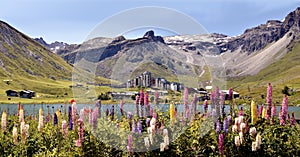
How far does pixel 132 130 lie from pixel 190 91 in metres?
2.11

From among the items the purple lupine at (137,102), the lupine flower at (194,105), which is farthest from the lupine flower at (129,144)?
the lupine flower at (194,105)

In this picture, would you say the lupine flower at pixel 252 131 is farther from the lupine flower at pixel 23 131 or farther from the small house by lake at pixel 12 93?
the small house by lake at pixel 12 93

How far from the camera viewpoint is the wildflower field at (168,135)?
10961 millimetres

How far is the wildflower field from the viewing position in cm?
1096

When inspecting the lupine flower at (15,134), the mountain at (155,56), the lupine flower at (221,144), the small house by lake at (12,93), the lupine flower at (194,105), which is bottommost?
the lupine flower at (221,144)

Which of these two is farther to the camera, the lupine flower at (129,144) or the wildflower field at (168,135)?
the wildflower field at (168,135)

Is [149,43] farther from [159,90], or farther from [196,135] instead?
[196,135]

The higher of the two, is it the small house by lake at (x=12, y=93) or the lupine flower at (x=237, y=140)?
the small house by lake at (x=12, y=93)

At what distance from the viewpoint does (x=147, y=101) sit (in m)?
11.3

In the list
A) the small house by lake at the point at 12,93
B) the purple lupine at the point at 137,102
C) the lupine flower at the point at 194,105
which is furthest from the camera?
the small house by lake at the point at 12,93

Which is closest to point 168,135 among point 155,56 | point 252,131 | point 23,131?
point 155,56

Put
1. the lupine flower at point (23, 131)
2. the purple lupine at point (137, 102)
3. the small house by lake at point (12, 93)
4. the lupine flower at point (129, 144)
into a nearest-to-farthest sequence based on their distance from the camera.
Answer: the lupine flower at point (129, 144) → the purple lupine at point (137, 102) → the lupine flower at point (23, 131) → the small house by lake at point (12, 93)

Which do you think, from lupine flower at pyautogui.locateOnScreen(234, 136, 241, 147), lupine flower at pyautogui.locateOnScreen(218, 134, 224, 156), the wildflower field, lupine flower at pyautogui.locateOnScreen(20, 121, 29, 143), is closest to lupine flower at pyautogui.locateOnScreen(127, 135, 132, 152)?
the wildflower field

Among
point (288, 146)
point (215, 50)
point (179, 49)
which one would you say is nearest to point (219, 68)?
point (215, 50)
